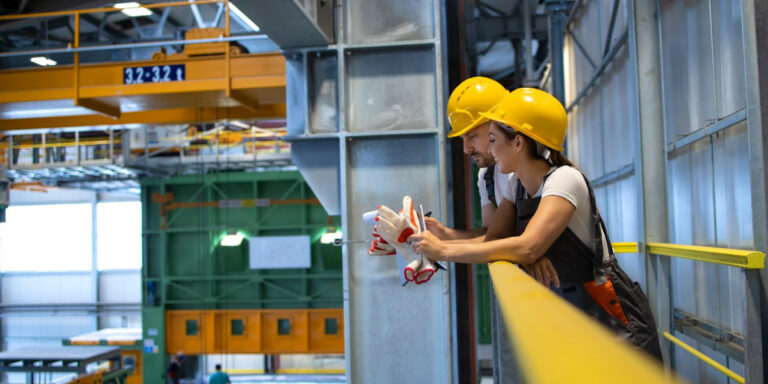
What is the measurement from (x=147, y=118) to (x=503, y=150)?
35.3 feet

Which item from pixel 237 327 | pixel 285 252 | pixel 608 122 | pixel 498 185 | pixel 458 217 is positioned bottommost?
pixel 237 327

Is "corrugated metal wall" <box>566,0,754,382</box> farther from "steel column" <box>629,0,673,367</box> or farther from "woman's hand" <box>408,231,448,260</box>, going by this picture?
"woman's hand" <box>408,231,448,260</box>

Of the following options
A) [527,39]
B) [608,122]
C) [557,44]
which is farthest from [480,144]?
[527,39]

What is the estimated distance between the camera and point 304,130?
221 inches

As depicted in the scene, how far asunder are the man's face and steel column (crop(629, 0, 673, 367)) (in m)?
2.51

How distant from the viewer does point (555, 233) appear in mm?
2561

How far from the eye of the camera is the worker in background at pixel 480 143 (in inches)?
131

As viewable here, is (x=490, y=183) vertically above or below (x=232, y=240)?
above

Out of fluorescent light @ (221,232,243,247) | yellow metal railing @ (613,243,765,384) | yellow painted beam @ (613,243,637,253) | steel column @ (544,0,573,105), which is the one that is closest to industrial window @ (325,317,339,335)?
fluorescent light @ (221,232,243,247)

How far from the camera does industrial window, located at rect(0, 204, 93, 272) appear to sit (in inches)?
1198

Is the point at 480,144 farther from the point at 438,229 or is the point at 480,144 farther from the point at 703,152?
the point at 703,152

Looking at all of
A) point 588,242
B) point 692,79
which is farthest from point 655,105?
point 588,242

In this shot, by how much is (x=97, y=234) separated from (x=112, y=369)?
19.4 metres

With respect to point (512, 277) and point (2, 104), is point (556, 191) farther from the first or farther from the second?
point (2, 104)
